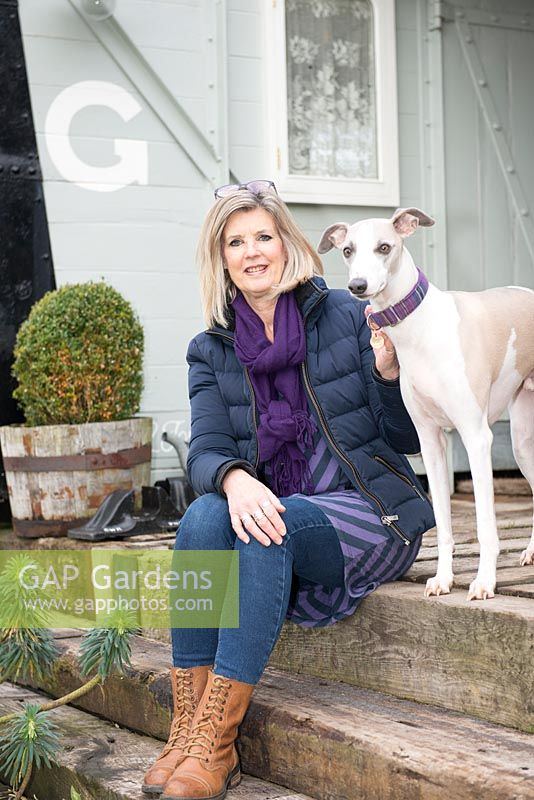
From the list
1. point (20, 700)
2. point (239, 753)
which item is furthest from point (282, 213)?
point (20, 700)

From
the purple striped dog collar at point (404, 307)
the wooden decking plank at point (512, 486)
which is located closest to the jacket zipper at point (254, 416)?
the purple striped dog collar at point (404, 307)

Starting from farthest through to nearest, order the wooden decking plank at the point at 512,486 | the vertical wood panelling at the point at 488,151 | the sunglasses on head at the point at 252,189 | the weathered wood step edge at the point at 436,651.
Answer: the vertical wood panelling at the point at 488,151
the wooden decking plank at the point at 512,486
the sunglasses on head at the point at 252,189
the weathered wood step edge at the point at 436,651

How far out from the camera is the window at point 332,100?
5.47 meters

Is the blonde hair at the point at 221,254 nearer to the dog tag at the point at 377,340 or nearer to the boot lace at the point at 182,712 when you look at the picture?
the dog tag at the point at 377,340

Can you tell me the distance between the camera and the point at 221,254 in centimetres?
314

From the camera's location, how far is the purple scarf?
2.92 metres

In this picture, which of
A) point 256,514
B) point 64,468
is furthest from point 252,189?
point 64,468

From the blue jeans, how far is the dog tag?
1.52 ft

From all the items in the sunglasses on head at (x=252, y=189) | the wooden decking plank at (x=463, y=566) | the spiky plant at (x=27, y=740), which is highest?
the sunglasses on head at (x=252, y=189)

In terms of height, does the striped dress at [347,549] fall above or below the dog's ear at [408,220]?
below

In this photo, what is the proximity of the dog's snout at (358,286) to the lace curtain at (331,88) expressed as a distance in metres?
3.06

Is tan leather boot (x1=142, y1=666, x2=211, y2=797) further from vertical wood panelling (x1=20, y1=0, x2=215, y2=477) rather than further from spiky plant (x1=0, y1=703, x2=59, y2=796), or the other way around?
vertical wood panelling (x1=20, y1=0, x2=215, y2=477)

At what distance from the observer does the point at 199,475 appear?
2939 mm

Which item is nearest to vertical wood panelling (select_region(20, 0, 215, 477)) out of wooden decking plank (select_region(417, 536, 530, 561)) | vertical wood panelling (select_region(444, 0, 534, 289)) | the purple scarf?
vertical wood panelling (select_region(444, 0, 534, 289))
